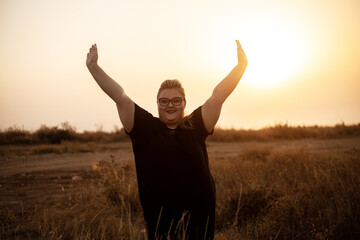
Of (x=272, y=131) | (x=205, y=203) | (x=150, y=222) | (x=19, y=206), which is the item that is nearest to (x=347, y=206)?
(x=205, y=203)

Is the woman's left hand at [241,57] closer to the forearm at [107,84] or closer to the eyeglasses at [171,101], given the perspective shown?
the eyeglasses at [171,101]

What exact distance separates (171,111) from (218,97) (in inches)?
17.5

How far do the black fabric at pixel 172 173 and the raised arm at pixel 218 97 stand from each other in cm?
7

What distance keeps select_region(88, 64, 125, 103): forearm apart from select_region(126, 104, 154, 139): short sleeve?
0.19 meters

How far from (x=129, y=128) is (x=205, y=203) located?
0.92m

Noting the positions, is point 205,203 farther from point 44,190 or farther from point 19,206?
point 44,190

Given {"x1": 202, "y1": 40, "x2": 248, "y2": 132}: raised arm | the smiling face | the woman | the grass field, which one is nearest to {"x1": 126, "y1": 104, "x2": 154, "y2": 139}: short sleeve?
the woman

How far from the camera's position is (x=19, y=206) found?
561 centimetres

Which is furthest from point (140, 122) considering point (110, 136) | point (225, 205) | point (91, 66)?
point (110, 136)

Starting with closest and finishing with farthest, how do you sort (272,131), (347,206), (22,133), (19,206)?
(347,206) → (19,206) → (22,133) → (272,131)

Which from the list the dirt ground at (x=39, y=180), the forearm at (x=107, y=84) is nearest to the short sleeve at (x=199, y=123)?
the forearm at (x=107, y=84)

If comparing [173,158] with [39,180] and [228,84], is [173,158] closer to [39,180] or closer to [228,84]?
[228,84]

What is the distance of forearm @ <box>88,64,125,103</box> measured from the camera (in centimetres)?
246

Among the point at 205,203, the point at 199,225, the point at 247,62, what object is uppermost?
the point at 247,62
